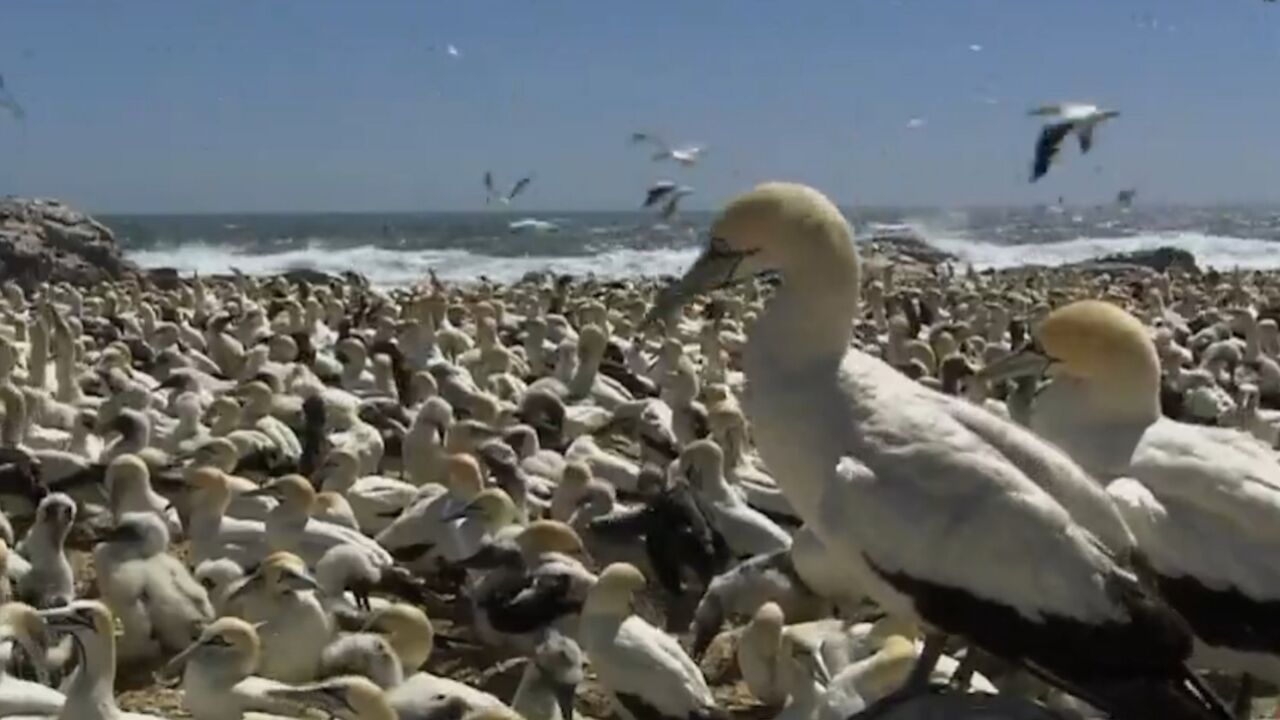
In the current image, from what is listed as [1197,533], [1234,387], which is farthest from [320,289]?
[1197,533]

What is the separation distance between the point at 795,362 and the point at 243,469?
8434 millimetres

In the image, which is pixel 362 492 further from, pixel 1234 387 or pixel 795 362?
pixel 1234 387

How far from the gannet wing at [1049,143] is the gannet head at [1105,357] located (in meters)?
5.34

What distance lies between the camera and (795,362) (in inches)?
235

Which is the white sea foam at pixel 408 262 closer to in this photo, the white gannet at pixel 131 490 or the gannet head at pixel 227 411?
the gannet head at pixel 227 411

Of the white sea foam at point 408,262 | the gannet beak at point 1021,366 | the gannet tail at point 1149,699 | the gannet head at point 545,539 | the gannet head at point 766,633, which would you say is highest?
the gannet beak at point 1021,366

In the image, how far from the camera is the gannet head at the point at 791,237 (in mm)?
6082

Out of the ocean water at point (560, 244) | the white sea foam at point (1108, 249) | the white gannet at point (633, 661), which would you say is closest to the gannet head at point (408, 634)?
the white gannet at point (633, 661)

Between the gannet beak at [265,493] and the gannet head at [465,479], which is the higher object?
the gannet head at [465,479]

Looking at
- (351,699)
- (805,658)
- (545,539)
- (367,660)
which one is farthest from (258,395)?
A: (351,699)

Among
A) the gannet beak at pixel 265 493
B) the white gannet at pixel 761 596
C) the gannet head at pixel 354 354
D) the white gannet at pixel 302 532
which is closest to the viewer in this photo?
the white gannet at pixel 761 596

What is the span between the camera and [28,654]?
834 cm

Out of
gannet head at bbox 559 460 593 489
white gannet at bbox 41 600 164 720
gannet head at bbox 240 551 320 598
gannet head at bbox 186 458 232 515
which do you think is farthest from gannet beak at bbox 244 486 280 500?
white gannet at bbox 41 600 164 720

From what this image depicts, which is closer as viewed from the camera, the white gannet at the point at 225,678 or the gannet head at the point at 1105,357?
the gannet head at the point at 1105,357
